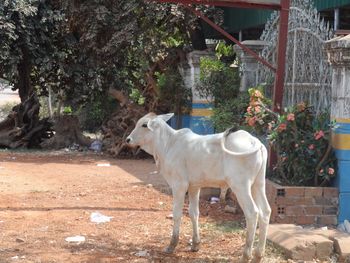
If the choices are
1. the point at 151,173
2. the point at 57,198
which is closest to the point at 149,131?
the point at 57,198

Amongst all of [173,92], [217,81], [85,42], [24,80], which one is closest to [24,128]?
[24,80]

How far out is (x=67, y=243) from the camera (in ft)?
20.4

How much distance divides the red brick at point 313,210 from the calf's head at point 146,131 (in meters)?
2.22

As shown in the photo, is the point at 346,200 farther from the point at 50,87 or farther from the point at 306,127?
the point at 50,87

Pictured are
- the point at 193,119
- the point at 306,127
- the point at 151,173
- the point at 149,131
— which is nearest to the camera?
the point at 149,131

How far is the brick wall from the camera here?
6.97 metres

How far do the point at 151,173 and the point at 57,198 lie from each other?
3478 millimetres

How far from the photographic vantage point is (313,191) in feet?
22.9

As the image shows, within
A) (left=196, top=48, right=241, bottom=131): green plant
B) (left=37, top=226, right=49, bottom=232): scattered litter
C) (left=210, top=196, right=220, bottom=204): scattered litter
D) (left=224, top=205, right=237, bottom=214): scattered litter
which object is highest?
(left=196, top=48, right=241, bottom=131): green plant

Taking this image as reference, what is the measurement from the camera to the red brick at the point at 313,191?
695 cm

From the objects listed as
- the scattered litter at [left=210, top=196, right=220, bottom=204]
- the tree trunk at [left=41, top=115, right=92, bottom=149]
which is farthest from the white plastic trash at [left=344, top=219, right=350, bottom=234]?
the tree trunk at [left=41, top=115, right=92, bottom=149]

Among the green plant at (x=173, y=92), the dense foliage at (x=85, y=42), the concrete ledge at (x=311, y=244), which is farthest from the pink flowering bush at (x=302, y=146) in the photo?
the dense foliage at (x=85, y=42)

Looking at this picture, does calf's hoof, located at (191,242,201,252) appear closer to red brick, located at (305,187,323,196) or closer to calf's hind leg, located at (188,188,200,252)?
calf's hind leg, located at (188,188,200,252)

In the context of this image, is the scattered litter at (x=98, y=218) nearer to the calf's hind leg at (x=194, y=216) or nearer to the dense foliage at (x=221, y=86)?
the calf's hind leg at (x=194, y=216)
